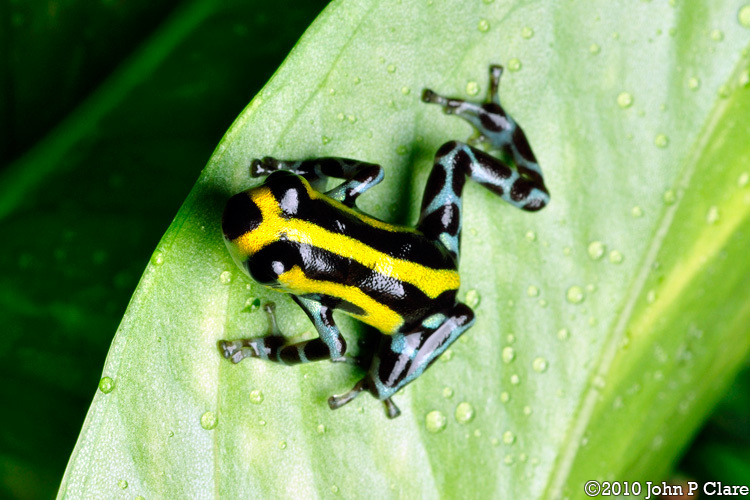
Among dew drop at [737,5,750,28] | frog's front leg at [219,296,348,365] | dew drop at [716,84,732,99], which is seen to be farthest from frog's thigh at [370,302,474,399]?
dew drop at [737,5,750,28]

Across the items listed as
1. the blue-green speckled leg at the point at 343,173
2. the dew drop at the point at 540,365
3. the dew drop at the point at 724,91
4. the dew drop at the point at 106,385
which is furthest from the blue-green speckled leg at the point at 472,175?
the dew drop at the point at 106,385

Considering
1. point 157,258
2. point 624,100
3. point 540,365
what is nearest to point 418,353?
point 540,365

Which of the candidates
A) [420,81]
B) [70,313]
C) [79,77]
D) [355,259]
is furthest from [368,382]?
[79,77]

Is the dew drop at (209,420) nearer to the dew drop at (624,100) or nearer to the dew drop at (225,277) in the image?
the dew drop at (225,277)

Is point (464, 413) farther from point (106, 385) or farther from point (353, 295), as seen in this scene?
point (106, 385)

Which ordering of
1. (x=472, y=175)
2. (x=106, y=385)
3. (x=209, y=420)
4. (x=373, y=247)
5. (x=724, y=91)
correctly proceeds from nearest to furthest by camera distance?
(x=106, y=385)
(x=209, y=420)
(x=373, y=247)
(x=724, y=91)
(x=472, y=175)

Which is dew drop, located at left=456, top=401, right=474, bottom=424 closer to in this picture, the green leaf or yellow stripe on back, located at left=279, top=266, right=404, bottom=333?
the green leaf

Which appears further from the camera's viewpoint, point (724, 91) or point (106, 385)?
point (724, 91)
